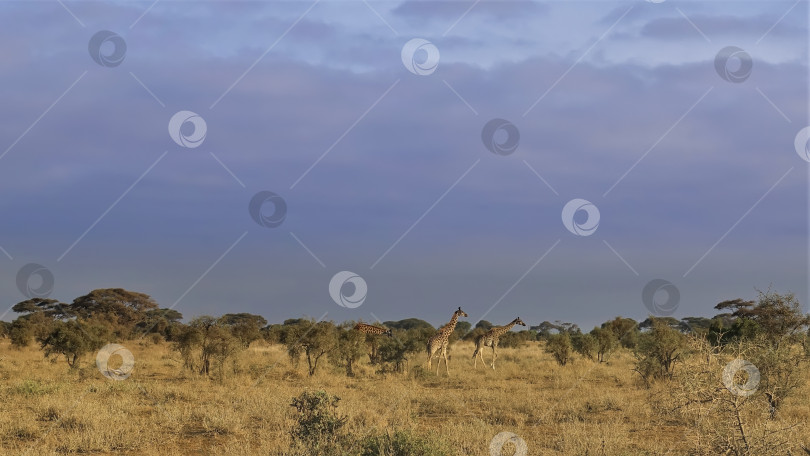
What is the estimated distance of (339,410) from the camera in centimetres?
1583

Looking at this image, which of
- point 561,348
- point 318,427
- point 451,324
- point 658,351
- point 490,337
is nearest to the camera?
point 318,427

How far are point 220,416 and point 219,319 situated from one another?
45.2 feet

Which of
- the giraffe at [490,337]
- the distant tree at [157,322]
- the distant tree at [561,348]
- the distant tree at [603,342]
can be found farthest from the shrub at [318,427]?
the distant tree at [157,322]

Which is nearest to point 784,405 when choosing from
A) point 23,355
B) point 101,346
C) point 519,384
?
point 519,384

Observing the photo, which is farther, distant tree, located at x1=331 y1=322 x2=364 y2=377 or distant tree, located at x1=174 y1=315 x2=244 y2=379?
distant tree, located at x1=331 y1=322 x2=364 y2=377

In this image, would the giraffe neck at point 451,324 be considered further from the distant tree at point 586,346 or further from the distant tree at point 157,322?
the distant tree at point 157,322

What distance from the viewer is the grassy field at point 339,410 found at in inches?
499

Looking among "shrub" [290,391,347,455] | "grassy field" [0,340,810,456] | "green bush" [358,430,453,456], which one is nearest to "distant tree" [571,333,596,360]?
"grassy field" [0,340,810,456]

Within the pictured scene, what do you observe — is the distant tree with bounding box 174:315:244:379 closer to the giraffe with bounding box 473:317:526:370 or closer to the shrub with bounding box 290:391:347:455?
the giraffe with bounding box 473:317:526:370

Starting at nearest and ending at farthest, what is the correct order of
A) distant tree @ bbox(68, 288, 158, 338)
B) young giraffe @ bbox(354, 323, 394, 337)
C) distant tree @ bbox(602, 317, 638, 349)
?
young giraffe @ bbox(354, 323, 394, 337) < distant tree @ bbox(602, 317, 638, 349) < distant tree @ bbox(68, 288, 158, 338)

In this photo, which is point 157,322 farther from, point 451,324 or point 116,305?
point 451,324

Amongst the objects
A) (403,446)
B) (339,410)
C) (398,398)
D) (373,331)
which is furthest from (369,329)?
(403,446)

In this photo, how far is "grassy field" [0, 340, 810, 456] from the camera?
1267 cm

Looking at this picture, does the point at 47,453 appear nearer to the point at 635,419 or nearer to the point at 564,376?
the point at 635,419
